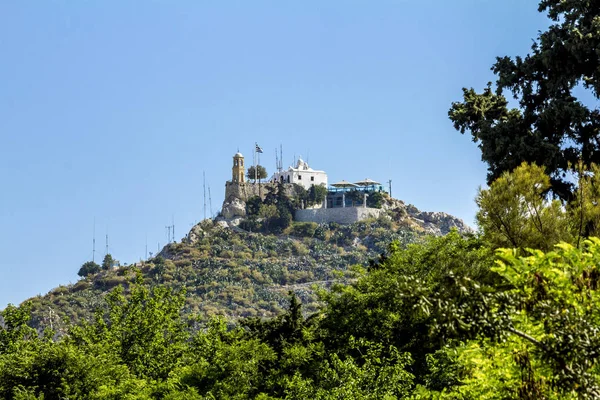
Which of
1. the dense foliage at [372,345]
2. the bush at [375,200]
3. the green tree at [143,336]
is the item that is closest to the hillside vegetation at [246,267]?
the bush at [375,200]

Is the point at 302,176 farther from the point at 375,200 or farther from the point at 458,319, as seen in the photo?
the point at 458,319

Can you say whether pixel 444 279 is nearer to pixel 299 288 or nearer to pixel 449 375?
pixel 449 375

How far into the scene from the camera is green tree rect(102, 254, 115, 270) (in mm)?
180000

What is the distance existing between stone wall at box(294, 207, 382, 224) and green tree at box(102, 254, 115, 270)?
112 feet

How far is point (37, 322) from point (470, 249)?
121676mm

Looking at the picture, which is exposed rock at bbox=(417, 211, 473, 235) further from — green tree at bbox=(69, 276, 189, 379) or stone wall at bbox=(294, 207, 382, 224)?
green tree at bbox=(69, 276, 189, 379)

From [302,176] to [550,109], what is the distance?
155113mm

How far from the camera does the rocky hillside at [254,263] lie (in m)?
156

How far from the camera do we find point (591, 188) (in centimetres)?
2239

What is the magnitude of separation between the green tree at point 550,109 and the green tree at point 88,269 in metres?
154

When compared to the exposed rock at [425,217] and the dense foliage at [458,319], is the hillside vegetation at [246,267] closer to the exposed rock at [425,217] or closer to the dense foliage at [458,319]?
the exposed rock at [425,217]

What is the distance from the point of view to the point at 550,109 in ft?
95.7

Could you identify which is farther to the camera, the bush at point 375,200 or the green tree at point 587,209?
the bush at point 375,200

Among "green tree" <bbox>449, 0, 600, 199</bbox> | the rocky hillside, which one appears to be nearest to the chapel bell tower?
the rocky hillside
